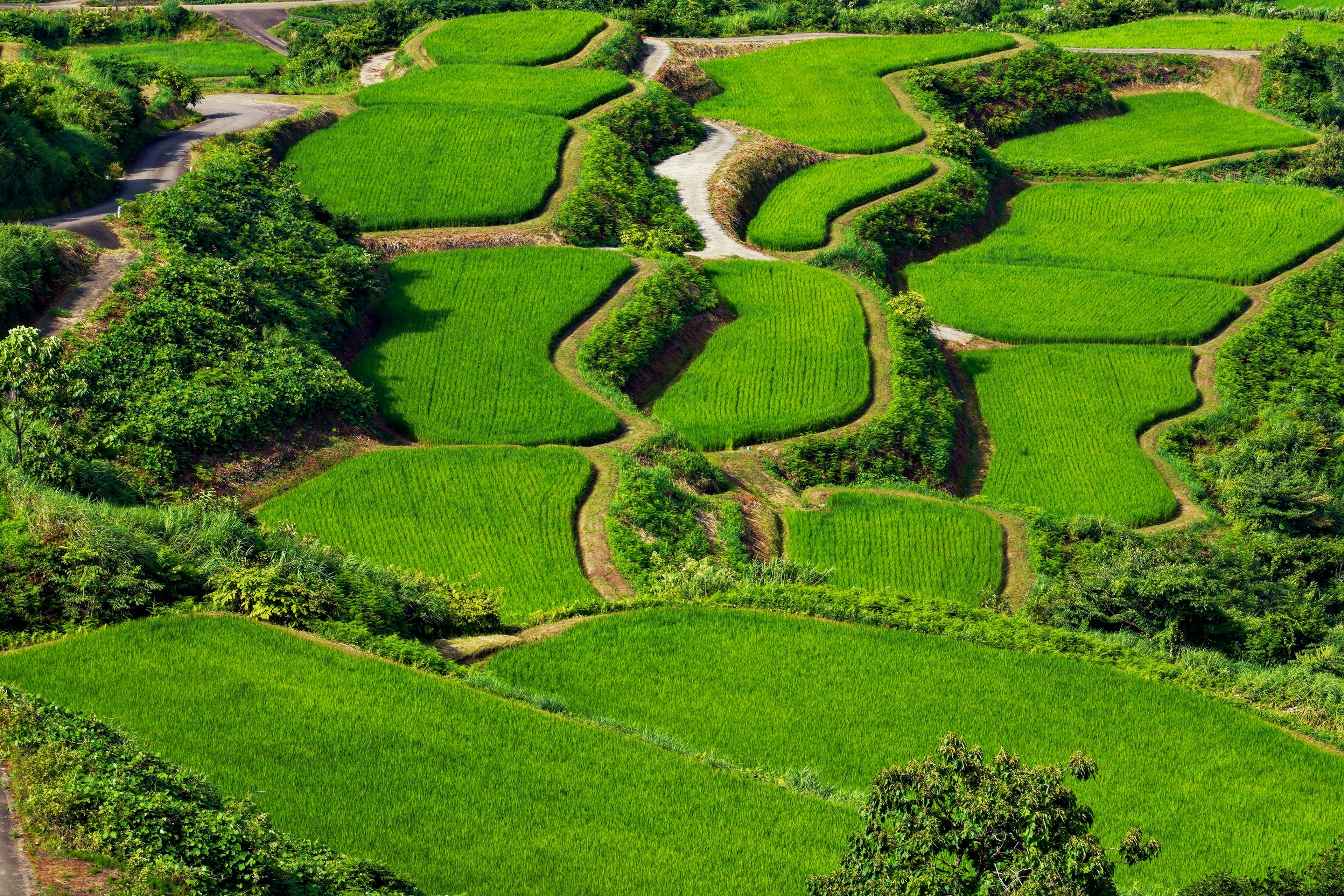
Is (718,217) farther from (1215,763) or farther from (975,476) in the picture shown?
(1215,763)

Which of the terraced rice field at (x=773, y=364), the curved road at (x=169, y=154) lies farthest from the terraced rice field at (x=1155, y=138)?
the curved road at (x=169, y=154)

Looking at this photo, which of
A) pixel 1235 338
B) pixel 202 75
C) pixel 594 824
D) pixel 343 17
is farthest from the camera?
pixel 343 17

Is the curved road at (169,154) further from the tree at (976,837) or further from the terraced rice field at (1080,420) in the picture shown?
the tree at (976,837)

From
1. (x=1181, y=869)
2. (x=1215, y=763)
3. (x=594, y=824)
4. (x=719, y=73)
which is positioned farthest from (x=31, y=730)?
(x=719, y=73)

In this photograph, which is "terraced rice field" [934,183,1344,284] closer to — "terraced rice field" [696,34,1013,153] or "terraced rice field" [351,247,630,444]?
"terraced rice field" [696,34,1013,153]

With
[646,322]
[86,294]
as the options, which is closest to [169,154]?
[86,294]

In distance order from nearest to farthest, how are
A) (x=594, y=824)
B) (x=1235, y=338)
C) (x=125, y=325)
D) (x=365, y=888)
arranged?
1. (x=365, y=888)
2. (x=594, y=824)
3. (x=125, y=325)
4. (x=1235, y=338)
